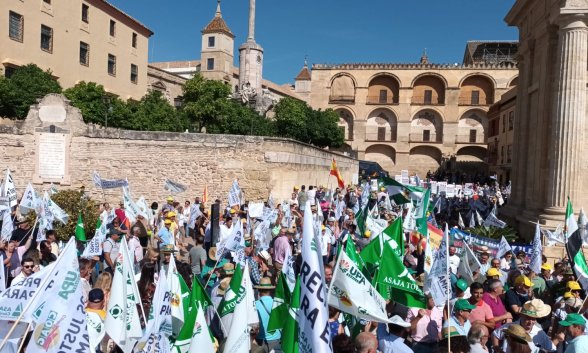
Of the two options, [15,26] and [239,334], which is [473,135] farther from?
[239,334]

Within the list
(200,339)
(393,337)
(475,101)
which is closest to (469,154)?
(475,101)

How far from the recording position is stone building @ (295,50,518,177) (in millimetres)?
60750

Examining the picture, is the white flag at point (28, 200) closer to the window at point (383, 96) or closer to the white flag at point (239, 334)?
the white flag at point (239, 334)

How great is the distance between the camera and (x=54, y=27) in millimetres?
32562

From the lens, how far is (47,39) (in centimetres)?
3234

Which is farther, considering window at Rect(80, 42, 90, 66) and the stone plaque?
window at Rect(80, 42, 90, 66)

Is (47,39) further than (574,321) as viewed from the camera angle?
Yes

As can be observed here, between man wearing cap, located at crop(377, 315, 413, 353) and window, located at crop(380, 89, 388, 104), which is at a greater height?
window, located at crop(380, 89, 388, 104)

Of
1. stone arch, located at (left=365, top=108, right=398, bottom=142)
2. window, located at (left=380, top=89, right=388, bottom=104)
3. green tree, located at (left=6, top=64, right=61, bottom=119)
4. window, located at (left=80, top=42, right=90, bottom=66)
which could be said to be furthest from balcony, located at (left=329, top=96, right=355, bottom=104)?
green tree, located at (left=6, top=64, right=61, bottom=119)

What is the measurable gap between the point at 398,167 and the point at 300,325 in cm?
5980

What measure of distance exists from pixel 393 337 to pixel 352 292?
0.65 metres

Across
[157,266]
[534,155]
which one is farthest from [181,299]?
[534,155]

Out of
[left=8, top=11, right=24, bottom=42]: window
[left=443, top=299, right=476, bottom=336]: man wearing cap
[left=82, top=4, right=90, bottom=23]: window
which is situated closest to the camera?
[left=443, top=299, right=476, bottom=336]: man wearing cap

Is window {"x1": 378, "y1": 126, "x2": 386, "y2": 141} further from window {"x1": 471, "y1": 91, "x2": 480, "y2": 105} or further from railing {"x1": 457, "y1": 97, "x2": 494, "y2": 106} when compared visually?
window {"x1": 471, "y1": 91, "x2": 480, "y2": 105}
